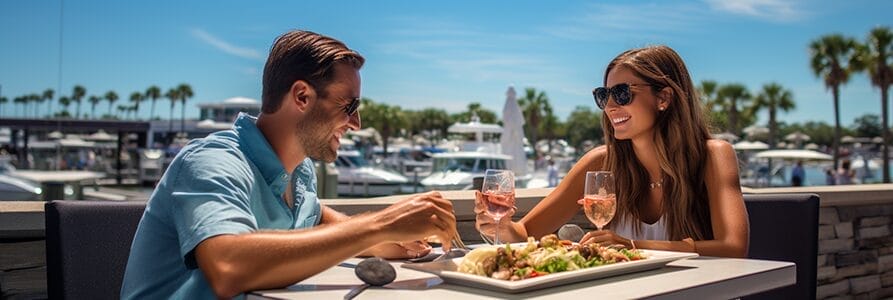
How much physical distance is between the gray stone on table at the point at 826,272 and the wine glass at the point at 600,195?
106 inches

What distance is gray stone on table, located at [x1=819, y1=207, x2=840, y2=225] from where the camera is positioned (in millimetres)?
4691

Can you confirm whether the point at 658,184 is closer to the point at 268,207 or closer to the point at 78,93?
the point at 268,207

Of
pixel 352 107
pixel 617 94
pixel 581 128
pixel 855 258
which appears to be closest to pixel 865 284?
pixel 855 258

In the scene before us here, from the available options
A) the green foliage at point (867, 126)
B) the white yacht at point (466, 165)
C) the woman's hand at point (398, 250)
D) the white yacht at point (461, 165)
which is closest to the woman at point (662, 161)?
the woman's hand at point (398, 250)

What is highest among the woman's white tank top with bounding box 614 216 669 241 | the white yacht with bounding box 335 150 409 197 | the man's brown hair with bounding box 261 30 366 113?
the man's brown hair with bounding box 261 30 366 113

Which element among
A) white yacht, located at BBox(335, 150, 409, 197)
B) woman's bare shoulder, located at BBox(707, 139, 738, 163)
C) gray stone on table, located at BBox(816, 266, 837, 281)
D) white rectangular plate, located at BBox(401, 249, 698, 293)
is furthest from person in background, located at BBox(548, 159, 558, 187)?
white rectangular plate, located at BBox(401, 249, 698, 293)

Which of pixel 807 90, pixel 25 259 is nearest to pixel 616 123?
pixel 25 259

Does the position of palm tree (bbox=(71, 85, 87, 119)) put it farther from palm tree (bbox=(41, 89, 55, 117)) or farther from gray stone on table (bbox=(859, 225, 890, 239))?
gray stone on table (bbox=(859, 225, 890, 239))

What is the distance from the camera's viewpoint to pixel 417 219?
1719mm

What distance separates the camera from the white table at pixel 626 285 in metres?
1.62

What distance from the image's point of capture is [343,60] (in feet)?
6.52

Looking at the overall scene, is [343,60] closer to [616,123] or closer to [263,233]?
[263,233]

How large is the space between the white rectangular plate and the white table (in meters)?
0.01

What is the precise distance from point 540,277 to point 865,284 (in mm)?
4136
